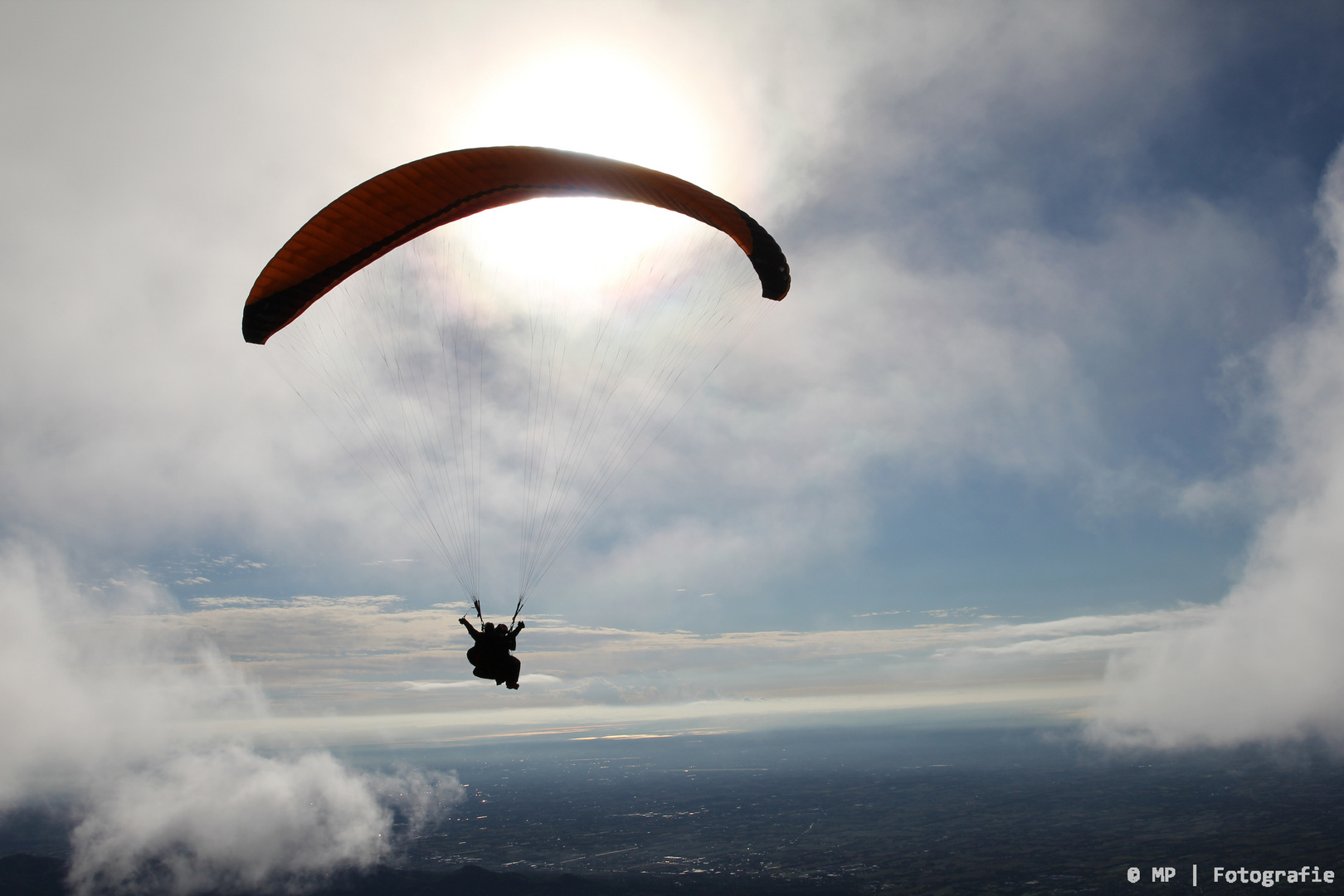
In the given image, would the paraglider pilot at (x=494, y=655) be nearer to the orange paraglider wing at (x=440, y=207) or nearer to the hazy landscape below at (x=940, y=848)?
the orange paraglider wing at (x=440, y=207)

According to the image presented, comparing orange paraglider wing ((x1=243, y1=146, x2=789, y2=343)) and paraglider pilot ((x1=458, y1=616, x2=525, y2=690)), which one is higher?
orange paraglider wing ((x1=243, y1=146, x2=789, y2=343))

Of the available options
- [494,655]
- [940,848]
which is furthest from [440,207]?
[940,848]

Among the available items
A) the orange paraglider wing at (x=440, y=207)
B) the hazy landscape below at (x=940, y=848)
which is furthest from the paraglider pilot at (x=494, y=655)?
the hazy landscape below at (x=940, y=848)

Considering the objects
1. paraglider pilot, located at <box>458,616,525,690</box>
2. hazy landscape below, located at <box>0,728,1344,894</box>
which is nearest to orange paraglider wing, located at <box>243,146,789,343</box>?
paraglider pilot, located at <box>458,616,525,690</box>

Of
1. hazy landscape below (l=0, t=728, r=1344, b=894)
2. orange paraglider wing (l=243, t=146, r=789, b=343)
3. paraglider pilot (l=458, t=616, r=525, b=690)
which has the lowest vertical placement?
hazy landscape below (l=0, t=728, r=1344, b=894)

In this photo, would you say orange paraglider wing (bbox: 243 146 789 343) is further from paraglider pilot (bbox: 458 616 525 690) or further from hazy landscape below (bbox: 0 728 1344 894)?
hazy landscape below (bbox: 0 728 1344 894)

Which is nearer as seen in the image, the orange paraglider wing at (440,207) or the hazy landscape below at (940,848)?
the orange paraglider wing at (440,207)
